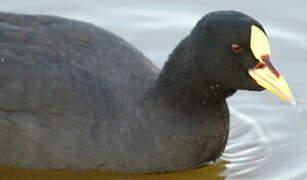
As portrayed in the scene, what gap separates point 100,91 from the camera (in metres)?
8.68

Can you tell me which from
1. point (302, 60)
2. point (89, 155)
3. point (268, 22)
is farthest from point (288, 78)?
point (89, 155)

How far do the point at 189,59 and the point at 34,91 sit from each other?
4.39 ft

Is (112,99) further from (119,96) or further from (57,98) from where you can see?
(57,98)

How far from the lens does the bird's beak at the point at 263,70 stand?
838 cm

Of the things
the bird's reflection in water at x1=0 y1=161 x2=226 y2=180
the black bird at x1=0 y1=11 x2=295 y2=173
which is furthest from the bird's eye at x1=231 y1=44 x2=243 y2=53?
the bird's reflection in water at x1=0 y1=161 x2=226 y2=180

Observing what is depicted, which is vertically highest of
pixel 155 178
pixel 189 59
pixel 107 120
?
pixel 189 59

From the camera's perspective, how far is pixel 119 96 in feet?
28.6

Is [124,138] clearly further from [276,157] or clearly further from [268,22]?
[268,22]

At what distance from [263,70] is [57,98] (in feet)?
5.72

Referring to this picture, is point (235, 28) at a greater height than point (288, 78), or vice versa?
point (235, 28)

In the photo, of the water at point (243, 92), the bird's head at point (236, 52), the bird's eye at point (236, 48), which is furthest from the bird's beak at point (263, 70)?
the water at point (243, 92)

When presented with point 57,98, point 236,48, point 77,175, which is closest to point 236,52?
point 236,48

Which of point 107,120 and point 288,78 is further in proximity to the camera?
point 288,78

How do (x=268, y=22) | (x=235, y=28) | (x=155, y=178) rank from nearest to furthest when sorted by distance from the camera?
1. (x=235, y=28)
2. (x=155, y=178)
3. (x=268, y=22)
